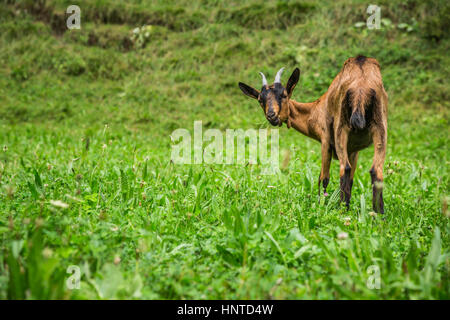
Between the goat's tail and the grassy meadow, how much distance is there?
0.64m

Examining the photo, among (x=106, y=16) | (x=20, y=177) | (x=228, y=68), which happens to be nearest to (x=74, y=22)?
(x=106, y=16)

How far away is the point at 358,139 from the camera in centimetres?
440

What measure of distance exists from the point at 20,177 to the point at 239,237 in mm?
3443

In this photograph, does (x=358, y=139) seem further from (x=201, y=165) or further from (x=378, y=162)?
(x=201, y=165)

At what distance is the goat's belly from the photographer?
4250mm

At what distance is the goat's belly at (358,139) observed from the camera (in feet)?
13.9

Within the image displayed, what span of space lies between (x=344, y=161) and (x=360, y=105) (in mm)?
686

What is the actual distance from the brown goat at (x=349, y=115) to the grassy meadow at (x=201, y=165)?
0.31 m

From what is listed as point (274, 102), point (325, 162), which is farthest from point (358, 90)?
point (274, 102)

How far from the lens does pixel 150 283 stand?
2250 mm

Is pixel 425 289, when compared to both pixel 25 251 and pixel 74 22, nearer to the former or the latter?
pixel 25 251
